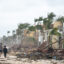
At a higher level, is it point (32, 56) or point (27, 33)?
point (27, 33)

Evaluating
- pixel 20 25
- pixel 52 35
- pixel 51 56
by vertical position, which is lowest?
pixel 51 56

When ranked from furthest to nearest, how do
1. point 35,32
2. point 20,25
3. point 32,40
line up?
point 20,25 < point 35,32 < point 32,40

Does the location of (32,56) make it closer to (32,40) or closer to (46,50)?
(46,50)

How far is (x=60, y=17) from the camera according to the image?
174 feet

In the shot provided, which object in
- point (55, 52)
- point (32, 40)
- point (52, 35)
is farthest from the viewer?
point (32, 40)

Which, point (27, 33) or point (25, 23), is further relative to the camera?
point (25, 23)

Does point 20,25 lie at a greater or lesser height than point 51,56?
greater

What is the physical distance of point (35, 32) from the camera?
210 ft

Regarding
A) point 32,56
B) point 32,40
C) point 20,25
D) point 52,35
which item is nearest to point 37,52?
point 32,56

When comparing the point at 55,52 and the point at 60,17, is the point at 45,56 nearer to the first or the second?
the point at 55,52

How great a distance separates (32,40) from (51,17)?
29.7 ft

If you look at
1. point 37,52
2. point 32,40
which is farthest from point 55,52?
point 32,40

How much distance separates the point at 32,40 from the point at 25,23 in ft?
66.4

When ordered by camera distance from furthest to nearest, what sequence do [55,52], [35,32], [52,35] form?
1. [35,32]
2. [52,35]
3. [55,52]
